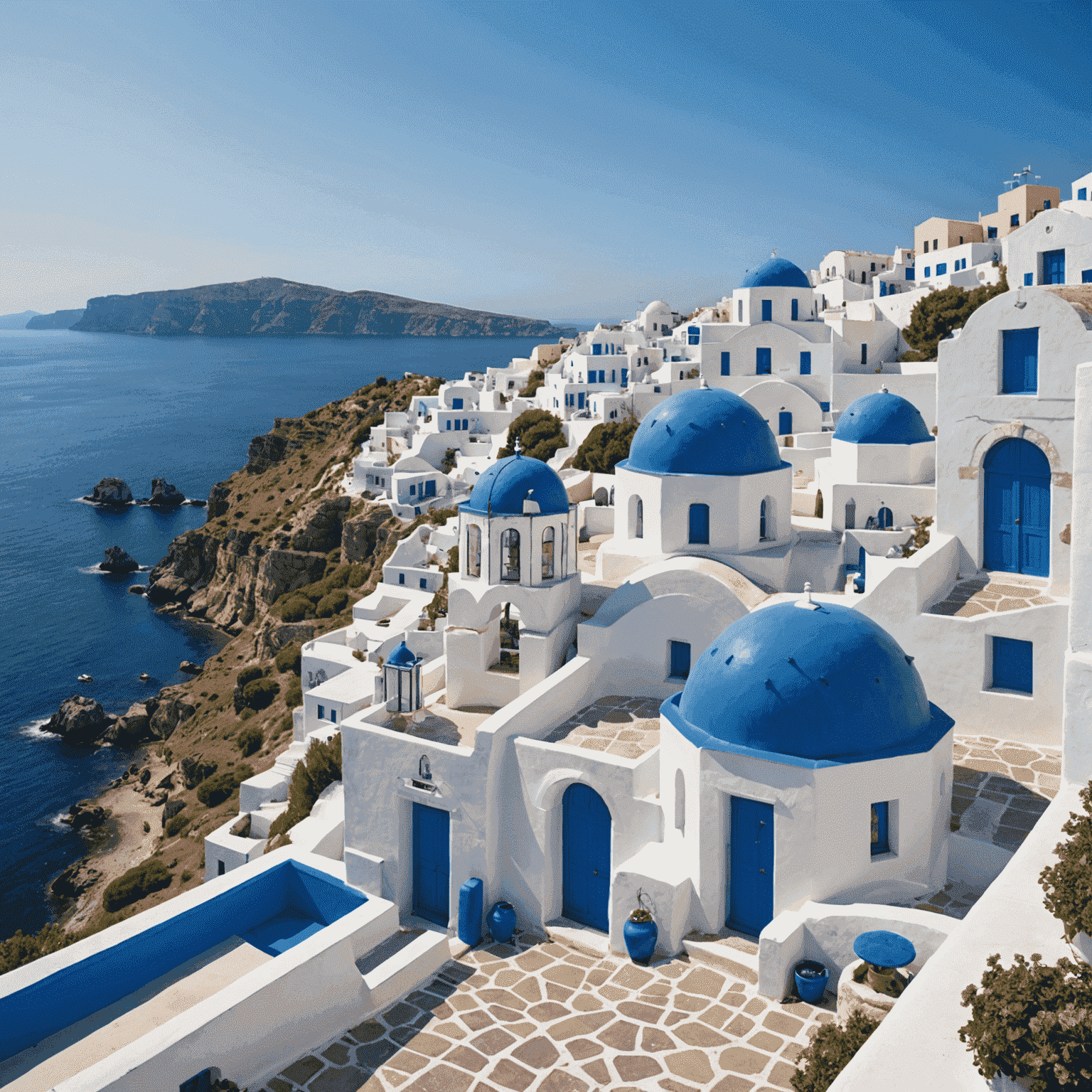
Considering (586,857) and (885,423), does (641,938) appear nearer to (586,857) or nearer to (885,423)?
(586,857)

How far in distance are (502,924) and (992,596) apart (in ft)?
31.5

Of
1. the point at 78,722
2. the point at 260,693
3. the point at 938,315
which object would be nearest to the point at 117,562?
the point at 78,722

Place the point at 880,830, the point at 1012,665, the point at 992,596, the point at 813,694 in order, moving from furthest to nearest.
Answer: the point at 992,596 < the point at 1012,665 < the point at 880,830 < the point at 813,694

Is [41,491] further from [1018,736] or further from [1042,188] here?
[1018,736]

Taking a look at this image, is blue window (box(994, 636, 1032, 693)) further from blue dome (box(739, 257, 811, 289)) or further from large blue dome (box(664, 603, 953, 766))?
blue dome (box(739, 257, 811, 289))

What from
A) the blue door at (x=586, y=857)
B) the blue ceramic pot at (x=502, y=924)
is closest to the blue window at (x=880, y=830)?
the blue door at (x=586, y=857)

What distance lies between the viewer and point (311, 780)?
25.6 meters

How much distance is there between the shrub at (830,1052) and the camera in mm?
8867

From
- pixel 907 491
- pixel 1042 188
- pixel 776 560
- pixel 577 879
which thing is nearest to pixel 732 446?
pixel 776 560

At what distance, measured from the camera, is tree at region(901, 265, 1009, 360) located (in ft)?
134

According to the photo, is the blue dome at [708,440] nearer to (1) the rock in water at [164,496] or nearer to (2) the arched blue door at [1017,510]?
(2) the arched blue door at [1017,510]

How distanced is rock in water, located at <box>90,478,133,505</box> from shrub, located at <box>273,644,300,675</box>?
5298cm

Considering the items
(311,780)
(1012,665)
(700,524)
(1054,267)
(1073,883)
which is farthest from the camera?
(1054,267)

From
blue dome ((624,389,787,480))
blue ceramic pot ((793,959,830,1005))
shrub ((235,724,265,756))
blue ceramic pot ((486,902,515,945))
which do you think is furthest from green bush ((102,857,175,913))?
blue ceramic pot ((793,959,830,1005))
